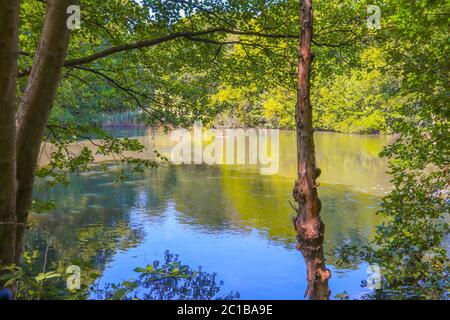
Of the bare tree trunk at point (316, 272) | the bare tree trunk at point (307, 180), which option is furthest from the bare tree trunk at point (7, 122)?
the bare tree trunk at point (316, 272)

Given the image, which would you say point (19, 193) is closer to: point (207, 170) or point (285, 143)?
point (207, 170)

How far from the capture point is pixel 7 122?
314 centimetres

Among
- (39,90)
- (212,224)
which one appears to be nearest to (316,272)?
(39,90)

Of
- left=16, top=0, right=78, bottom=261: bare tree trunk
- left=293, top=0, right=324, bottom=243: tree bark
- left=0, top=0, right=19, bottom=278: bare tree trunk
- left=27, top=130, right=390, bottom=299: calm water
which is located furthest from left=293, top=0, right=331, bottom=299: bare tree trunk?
left=27, top=130, right=390, bottom=299: calm water

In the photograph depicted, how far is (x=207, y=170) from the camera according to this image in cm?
2919

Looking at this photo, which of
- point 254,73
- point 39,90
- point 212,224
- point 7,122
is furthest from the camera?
point 212,224

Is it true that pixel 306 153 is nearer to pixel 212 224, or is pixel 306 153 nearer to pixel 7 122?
pixel 7 122

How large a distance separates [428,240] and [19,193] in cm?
543

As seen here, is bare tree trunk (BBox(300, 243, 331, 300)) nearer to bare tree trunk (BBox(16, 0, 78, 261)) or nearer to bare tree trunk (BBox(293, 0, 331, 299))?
bare tree trunk (BBox(293, 0, 331, 299))

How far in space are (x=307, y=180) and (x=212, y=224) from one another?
12797mm

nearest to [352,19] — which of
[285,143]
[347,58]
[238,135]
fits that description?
[347,58]

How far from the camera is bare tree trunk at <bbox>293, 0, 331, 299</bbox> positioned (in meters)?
4.42

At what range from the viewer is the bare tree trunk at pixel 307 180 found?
14.5ft

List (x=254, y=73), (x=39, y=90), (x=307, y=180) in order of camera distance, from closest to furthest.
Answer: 1. (x=39, y=90)
2. (x=307, y=180)
3. (x=254, y=73)
